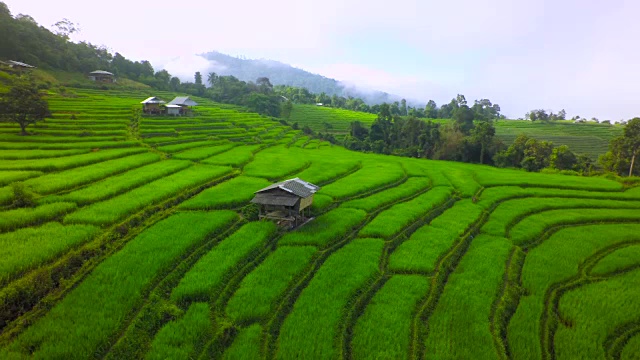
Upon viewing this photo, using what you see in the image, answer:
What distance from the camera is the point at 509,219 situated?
55.3 feet

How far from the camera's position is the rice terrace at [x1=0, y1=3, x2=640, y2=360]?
855 centimetres

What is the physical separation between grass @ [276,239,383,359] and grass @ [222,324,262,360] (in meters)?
0.54

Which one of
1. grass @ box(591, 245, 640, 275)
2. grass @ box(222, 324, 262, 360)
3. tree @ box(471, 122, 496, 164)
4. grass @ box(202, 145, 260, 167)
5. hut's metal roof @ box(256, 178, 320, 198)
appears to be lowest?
grass @ box(222, 324, 262, 360)

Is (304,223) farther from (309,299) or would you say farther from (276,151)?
(276,151)

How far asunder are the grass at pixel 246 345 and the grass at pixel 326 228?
4638 mm

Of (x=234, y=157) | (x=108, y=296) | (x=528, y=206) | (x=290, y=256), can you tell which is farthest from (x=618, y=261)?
(x=234, y=157)

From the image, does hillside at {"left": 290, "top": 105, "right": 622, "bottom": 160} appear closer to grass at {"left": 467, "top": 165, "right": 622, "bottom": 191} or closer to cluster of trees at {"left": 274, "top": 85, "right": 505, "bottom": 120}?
cluster of trees at {"left": 274, "top": 85, "right": 505, "bottom": 120}

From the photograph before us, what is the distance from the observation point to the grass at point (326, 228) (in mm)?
13273

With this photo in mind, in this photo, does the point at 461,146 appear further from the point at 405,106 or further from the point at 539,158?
the point at 405,106

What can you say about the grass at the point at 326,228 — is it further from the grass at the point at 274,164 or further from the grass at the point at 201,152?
the grass at the point at 201,152

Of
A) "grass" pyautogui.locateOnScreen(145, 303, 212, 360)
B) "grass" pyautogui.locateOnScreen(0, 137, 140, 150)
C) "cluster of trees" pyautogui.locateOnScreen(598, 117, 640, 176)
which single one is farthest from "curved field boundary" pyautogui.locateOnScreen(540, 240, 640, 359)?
"grass" pyautogui.locateOnScreen(0, 137, 140, 150)

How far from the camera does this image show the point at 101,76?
4991cm

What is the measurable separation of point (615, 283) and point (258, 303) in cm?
1185

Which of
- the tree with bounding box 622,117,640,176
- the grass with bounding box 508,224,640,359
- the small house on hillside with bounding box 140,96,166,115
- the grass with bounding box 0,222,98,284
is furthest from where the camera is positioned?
the small house on hillside with bounding box 140,96,166,115
